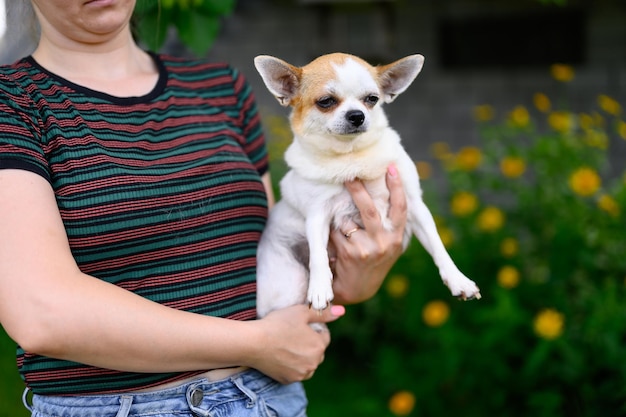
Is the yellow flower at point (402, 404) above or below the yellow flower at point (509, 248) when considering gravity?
below

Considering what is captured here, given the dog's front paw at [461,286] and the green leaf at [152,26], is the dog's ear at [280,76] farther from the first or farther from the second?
the dog's front paw at [461,286]

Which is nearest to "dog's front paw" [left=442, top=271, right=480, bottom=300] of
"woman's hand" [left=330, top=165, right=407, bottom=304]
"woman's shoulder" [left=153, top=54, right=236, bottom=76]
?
"woman's hand" [left=330, top=165, right=407, bottom=304]

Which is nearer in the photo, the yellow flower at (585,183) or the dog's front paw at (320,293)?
the dog's front paw at (320,293)

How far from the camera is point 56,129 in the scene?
4.96 ft

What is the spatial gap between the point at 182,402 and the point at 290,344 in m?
0.27

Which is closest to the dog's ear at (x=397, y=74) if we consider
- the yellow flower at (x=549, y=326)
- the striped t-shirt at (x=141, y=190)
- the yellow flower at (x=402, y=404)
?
the striped t-shirt at (x=141, y=190)

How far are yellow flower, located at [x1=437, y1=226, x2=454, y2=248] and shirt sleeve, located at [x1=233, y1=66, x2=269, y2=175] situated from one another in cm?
161

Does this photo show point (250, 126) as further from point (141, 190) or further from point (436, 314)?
point (436, 314)

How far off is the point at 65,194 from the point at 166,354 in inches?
15.1

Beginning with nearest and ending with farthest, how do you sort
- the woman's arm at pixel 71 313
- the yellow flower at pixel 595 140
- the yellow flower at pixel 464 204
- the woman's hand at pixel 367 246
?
the woman's arm at pixel 71 313 → the woman's hand at pixel 367 246 → the yellow flower at pixel 595 140 → the yellow flower at pixel 464 204

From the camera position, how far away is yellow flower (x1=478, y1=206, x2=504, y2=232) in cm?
342

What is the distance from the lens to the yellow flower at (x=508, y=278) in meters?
3.22

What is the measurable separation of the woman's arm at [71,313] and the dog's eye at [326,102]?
27.6 inches

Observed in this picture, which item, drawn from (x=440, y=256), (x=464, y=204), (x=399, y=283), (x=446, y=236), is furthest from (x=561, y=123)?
(x=440, y=256)
